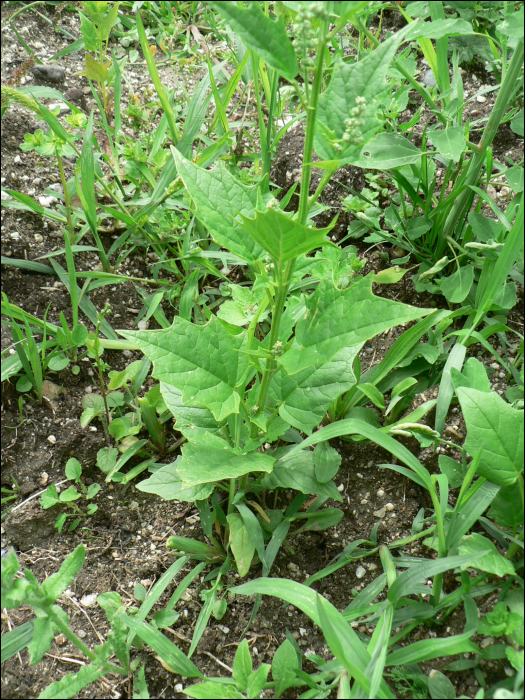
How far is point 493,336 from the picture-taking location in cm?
179

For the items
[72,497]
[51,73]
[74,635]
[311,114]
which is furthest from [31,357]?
[51,73]

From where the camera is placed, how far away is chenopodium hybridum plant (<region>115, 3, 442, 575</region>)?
3.08 feet

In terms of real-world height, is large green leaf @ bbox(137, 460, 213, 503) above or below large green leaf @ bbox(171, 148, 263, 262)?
below

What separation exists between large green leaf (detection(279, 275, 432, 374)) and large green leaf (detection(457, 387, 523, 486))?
374mm

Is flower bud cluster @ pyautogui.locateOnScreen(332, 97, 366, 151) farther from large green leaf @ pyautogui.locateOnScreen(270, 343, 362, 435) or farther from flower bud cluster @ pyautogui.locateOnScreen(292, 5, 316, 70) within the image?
large green leaf @ pyautogui.locateOnScreen(270, 343, 362, 435)

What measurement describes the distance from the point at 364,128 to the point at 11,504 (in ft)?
4.67

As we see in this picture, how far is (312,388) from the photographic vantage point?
1341 mm

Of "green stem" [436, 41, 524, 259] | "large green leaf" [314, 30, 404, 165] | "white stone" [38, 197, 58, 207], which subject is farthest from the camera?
"white stone" [38, 197, 58, 207]

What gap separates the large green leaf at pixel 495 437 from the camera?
1215 millimetres

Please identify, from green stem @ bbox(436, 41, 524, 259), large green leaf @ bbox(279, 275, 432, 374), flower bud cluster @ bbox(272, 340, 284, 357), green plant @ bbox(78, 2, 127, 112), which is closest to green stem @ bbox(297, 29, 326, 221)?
large green leaf @ bbox(279, 275, 432, 374)

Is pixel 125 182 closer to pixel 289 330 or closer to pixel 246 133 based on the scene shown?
pixel 246 133

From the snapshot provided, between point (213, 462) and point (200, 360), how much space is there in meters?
0.25

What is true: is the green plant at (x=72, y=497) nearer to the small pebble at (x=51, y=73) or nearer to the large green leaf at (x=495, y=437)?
the large green leaf at (x=495, y=437)

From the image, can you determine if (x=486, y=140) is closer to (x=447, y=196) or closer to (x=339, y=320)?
(x=447, y=196)
